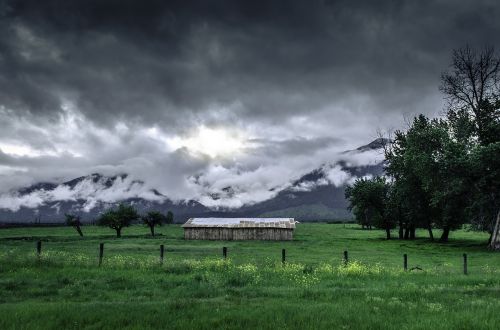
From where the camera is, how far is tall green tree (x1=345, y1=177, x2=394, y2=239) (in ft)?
276

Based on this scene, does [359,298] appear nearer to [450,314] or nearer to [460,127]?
[450,314]

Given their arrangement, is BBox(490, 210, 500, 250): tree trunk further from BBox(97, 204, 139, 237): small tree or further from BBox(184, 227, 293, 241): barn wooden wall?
BBox(97, 204, 139, 237): small tree

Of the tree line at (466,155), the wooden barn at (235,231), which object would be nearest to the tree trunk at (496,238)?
the tree line at (466,155)

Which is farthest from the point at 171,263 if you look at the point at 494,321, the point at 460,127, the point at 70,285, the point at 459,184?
the point at 460,127

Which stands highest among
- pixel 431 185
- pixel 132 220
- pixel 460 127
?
pixel 460 127

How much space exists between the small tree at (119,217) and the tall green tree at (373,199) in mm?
48970

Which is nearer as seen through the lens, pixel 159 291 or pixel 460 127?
pixel 159 291

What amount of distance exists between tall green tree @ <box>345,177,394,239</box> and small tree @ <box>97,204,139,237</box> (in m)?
49.0

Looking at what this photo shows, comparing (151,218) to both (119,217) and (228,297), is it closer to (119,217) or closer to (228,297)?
(119,217)

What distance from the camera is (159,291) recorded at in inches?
708

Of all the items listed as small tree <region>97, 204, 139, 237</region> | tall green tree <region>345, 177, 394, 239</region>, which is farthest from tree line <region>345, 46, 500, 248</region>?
small tree <region>97, 204, 139, 237</region>

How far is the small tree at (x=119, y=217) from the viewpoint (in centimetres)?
9481

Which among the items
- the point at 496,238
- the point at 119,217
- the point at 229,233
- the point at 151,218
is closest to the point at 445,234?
the point at 496,238

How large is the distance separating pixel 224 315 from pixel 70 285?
32.8 feet
